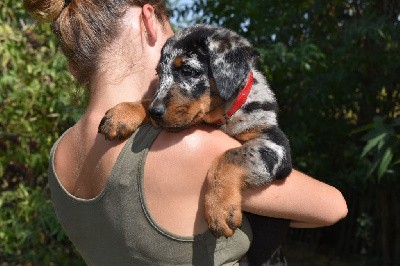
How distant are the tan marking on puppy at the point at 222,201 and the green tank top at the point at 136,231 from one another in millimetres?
58

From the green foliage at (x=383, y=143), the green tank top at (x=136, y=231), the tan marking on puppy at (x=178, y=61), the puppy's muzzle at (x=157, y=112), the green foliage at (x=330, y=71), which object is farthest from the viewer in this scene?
the green foliage at (x=330, y=71)

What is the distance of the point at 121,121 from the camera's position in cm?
224

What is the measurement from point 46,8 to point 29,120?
3028 mm

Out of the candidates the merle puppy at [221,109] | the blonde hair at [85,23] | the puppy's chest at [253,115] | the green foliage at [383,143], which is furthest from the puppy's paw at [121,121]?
the green foliage at [383,143]

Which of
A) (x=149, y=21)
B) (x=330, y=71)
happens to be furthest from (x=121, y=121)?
(x=330, y=71)

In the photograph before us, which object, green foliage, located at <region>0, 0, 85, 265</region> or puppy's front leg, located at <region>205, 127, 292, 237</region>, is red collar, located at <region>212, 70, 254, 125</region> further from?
green foliage, located at <region>0, 0, 85, 265</region>

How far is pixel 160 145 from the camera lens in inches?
85.3

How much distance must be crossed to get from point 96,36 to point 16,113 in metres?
3.14

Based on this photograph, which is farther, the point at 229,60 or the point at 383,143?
the point at 383,143

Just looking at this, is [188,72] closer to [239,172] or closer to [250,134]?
[250,134]

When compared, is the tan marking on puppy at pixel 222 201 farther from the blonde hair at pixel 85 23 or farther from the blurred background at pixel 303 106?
the blurred background at pixel 303 106

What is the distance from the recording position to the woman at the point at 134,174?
2164 millimetres

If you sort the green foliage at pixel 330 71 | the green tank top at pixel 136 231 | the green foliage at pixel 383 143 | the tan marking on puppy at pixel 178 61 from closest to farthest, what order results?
the green tank top at pixel 136 231 → the tan marking on puppy at pixel 178 61 → the green foliage at pixel 383 143 → the green foliage at pixel 330 71

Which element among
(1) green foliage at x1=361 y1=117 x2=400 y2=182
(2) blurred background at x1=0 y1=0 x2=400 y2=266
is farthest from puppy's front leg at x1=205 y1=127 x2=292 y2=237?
(1) green foliage at x1=361 y1=117 x2=400 y2=182
